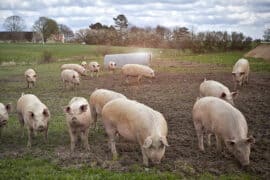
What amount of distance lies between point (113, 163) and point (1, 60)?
39132mm

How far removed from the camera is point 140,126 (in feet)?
25.7

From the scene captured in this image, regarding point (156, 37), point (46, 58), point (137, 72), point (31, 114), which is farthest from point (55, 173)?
point (156, 37)

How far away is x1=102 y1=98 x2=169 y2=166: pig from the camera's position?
7391 millimetres

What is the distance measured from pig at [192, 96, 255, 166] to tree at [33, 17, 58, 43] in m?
54.8

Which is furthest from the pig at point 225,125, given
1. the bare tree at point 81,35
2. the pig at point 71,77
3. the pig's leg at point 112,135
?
the bare tree at point 81,35

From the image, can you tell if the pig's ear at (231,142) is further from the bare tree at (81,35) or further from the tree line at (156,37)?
the bare tree at (81,35)

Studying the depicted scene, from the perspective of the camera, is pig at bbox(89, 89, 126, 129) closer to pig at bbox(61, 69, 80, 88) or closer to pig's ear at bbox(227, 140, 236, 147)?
pig's ear at bbox(227, 140, 236, 147)

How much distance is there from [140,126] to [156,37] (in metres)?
56.0

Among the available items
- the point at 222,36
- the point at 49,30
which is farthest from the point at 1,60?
the point at 222,36

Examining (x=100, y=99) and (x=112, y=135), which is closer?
(x=112, y=135)

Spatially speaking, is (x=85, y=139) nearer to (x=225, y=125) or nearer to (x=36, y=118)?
(x=36, y=118)

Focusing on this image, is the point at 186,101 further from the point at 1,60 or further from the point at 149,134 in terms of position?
the point at 1,60

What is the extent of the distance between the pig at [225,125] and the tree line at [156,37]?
37.2m

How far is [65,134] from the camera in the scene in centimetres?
1090
